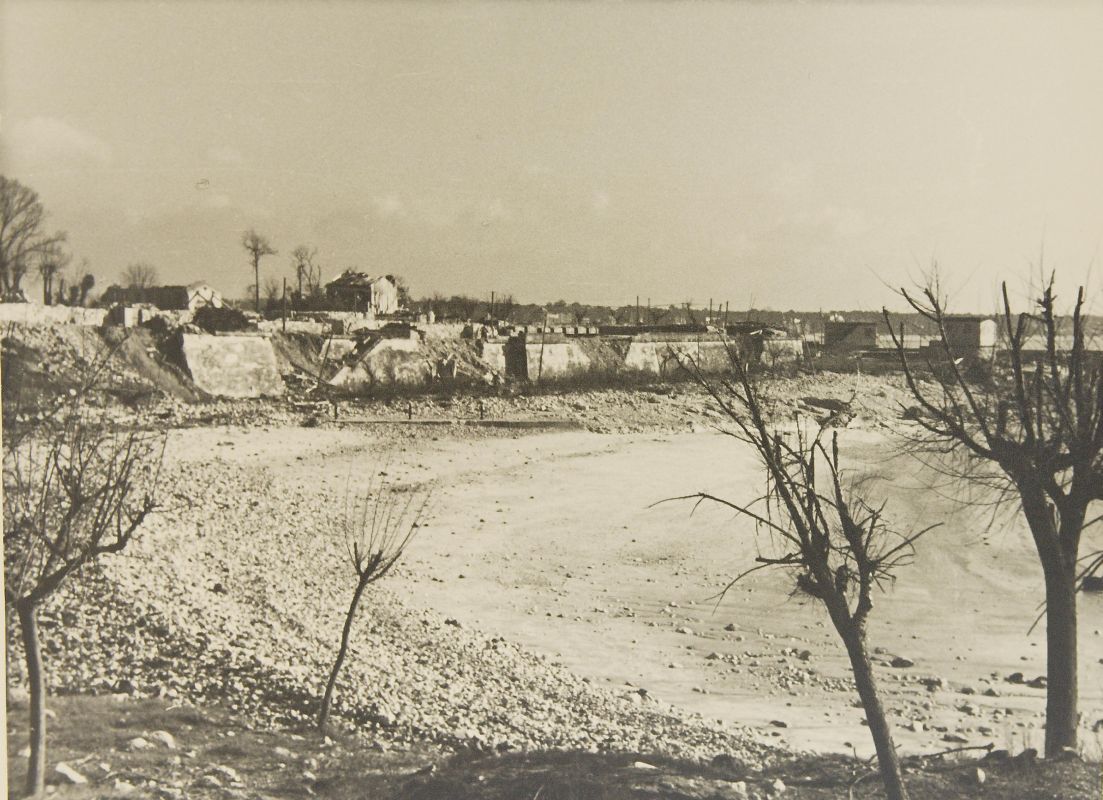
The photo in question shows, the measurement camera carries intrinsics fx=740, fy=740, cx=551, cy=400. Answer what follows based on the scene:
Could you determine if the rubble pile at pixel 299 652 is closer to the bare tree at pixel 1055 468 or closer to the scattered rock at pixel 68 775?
the scattered rock at pixel 68 775

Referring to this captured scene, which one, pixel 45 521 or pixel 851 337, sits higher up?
pixel 851 337

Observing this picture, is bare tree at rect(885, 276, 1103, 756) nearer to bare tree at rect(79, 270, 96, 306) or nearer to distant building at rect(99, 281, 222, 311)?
bare tree at rect(79, 270, 96, 306)

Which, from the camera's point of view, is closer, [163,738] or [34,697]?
[34,697]

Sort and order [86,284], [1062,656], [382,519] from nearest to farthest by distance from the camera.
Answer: [1062,656]
[86,284]
[382,519]

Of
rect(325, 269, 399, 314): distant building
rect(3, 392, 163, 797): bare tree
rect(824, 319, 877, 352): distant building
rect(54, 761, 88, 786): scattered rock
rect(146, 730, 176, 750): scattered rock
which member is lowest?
rect(54, 761, 88, 786): scattered rock

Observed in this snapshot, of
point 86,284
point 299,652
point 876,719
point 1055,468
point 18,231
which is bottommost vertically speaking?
point 299,652

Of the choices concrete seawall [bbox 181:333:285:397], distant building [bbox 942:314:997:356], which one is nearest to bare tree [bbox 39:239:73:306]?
concrete seawall [bbox 181:333:285:397]

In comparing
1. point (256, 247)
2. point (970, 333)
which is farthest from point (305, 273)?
point (970, 333)

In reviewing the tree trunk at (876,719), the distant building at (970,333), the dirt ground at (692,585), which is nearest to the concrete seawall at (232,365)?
the dirt ground at (692,585)

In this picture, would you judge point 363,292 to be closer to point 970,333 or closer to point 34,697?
point 34,697
